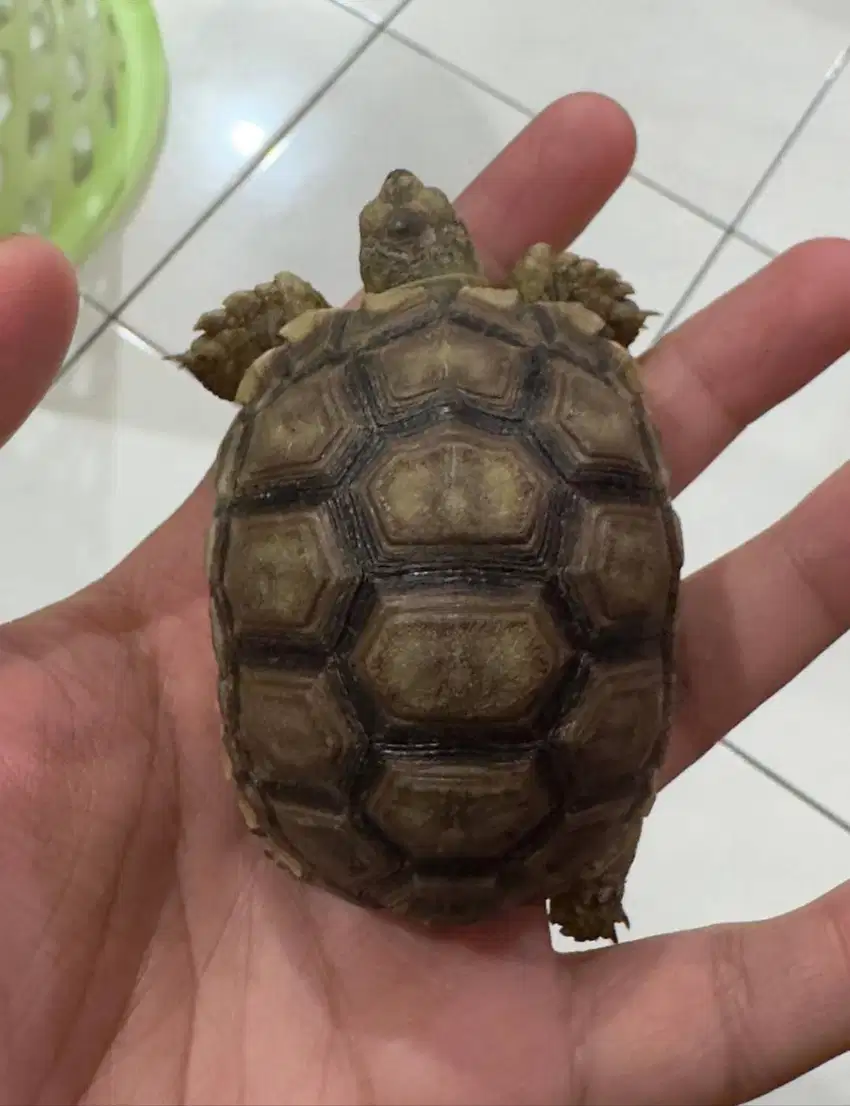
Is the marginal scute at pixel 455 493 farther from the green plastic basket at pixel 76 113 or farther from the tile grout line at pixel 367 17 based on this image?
the tile grout line at pixel 367 17

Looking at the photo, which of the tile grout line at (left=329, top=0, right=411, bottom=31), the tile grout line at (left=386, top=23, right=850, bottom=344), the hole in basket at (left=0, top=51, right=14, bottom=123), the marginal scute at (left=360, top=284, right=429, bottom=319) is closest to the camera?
the marginal scute at (left=360, top=284, right=429, bottom=319)

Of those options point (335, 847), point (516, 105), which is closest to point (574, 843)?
point (335, 847)

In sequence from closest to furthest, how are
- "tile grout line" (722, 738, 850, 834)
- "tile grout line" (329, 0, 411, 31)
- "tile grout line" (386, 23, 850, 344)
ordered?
1. "tile grout line" (722, 738, 850, 834)
2. "tile grout line" (386, 23, 850, 344)
3. "tile grout line" (329, 0, 411, 31)

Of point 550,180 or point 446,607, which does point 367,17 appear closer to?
point 550,180

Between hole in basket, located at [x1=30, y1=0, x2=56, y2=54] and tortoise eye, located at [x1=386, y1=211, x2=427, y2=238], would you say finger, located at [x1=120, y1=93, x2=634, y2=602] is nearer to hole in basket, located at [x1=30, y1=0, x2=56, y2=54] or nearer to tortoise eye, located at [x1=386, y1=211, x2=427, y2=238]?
tortoise eye, located at [x1=386, y1=211, x2=427, y2=238]

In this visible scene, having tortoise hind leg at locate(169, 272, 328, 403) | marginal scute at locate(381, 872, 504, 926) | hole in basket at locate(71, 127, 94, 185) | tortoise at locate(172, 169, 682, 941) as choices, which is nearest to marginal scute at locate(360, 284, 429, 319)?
tortoise at locate(172, 169, 682, 941)

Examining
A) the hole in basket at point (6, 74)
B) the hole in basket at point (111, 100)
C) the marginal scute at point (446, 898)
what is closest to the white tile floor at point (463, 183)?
the hole in basket at point (111, 100)

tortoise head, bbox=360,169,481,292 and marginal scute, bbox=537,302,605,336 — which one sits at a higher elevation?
marginal scute, bbox=537,302,605,336

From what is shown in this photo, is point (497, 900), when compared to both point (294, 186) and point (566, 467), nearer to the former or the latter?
point (566, 467)
